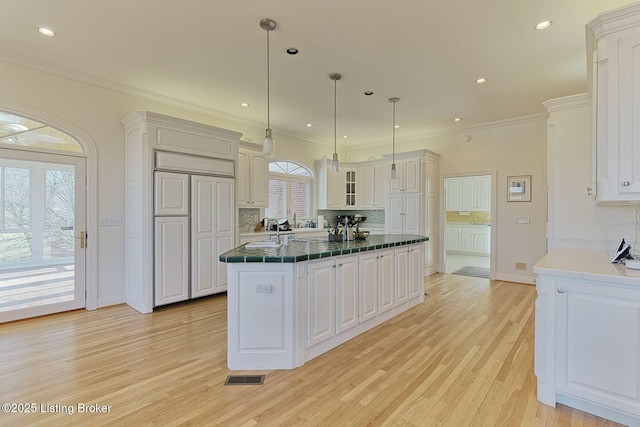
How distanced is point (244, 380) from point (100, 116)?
3799 millimetres

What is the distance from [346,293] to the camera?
309 centimetres

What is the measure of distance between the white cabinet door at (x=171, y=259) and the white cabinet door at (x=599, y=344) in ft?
13.4

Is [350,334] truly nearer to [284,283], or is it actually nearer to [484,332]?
[284,283]

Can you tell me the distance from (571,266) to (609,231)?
133cm

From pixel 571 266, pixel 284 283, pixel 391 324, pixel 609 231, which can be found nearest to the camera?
pixel 571 266

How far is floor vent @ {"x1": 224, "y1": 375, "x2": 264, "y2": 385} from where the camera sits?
7.72 feet

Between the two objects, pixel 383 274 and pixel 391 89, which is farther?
pixel 391 89

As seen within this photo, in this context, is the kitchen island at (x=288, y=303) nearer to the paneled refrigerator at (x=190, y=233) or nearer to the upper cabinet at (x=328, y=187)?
the paneled refrigerator at (x=190, y=233)

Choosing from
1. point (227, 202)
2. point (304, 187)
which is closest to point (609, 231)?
point (227, 202)

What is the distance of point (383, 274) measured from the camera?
3592mm

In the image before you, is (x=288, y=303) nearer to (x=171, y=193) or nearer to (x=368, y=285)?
(x=368, y=285)

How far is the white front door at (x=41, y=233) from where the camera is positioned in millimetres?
3508

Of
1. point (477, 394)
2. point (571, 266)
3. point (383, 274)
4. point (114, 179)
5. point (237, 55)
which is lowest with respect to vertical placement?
point (477, 394)

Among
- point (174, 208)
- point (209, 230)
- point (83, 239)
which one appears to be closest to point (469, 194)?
point (209, 230)
